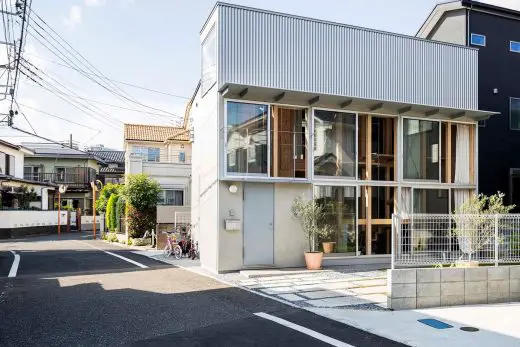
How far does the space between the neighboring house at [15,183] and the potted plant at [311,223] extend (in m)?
21.2

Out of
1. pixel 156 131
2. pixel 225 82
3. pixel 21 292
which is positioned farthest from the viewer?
pixel 156 131

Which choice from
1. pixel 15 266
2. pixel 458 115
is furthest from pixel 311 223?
pixel 15 266

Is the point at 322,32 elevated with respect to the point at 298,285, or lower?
elevated

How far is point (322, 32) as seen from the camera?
12.7m

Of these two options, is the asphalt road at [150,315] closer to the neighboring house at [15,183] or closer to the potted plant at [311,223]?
the potted plant at [311,223]

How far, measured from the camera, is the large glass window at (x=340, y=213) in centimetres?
1228

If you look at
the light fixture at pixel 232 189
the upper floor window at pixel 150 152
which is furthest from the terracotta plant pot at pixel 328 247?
the upper floor window at pixel 150 152

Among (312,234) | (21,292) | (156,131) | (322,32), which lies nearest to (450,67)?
(322,32)

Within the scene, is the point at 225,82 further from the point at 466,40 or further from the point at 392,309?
the point at 466,40

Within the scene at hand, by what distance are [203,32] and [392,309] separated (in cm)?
928

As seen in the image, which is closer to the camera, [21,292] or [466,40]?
[21,292]

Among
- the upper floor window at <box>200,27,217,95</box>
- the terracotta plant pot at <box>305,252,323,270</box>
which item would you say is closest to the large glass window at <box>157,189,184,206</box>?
the upper floor window at <box>200,27,217,95</box>

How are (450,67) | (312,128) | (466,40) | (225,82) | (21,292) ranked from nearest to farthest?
(21,292)
(225,82)
(312,128)
(450,67)
(466,40)

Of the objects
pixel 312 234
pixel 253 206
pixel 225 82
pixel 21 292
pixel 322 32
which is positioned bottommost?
pixel 21 292
